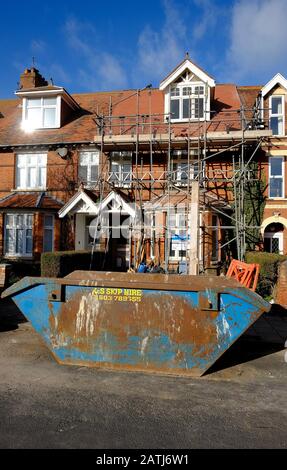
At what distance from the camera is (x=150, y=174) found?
16906mm

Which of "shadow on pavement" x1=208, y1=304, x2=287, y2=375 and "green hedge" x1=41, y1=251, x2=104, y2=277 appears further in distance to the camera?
"green hedge" x1=41, y1=251, x2=104, y2=277

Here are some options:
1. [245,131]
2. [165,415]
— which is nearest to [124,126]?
[245,131]

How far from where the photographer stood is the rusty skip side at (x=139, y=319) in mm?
5172

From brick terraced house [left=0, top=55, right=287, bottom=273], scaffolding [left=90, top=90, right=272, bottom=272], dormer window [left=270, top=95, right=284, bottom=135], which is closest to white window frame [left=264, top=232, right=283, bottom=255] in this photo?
brick terraced house [left=0, top=55, right=287, bottom=273]

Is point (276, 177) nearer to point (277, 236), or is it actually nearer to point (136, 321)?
point (277, 236)

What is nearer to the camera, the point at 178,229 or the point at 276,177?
the point at 178,229

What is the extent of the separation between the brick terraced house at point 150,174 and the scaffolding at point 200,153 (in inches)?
2.5

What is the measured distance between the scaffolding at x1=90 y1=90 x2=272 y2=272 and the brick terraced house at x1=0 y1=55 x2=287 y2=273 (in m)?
0.06

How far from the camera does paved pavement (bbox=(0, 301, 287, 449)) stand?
140 inches

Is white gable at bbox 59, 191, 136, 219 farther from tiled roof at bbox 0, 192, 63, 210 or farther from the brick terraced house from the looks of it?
tiled roof at bbox 0, 192, 63, 210

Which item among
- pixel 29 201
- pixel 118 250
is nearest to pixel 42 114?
pixel 29 201

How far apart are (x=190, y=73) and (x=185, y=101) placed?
1507 millimetres
